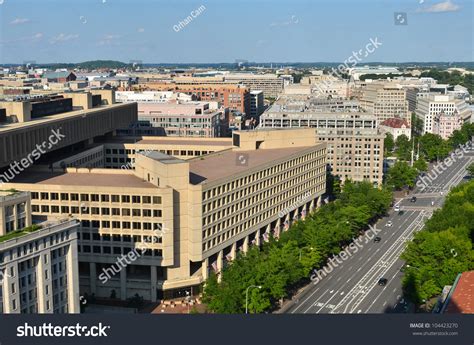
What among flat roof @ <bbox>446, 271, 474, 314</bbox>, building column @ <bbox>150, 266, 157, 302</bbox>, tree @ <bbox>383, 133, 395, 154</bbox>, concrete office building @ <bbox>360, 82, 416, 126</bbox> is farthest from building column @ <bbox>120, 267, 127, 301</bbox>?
concrete office building @ <bbox>360, 82, 416, 126</bbox>

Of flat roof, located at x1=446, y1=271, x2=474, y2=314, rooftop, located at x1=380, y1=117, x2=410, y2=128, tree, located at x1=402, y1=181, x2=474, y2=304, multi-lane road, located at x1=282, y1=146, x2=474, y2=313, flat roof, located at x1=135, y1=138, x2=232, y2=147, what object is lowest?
multi-lane road, located at x1=282, y1=146, x2=474, y2=313

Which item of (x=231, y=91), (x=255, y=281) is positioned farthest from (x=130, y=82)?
(x=255, y=281)

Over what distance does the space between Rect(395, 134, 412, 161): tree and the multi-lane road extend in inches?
1372

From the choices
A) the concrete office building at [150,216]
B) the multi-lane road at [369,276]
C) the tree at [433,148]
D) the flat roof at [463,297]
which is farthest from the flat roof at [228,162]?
the tree at [433,148]

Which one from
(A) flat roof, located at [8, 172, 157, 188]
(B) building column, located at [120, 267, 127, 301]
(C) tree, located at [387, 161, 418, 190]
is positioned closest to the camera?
(B) building column, located at [120, 267, 127, 301]

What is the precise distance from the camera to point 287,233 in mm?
56125

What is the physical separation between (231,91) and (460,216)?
104779 millimetres

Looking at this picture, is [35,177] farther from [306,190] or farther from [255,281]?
[306,190]

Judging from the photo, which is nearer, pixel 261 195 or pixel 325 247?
pixel 325 247

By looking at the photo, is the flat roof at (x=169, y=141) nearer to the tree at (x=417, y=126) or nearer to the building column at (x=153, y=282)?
the building column at (x=153, y=282)

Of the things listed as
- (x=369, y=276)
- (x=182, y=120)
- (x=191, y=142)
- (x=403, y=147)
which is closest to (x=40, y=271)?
(x=369, y=276)

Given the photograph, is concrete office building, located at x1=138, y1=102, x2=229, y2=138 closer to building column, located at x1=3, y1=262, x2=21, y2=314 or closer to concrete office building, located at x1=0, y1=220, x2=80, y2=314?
concrete office building, located at x1=0, y1=220, x2=80, y2=314

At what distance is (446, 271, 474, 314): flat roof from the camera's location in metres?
32.4

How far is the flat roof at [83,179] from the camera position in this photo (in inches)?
1939
